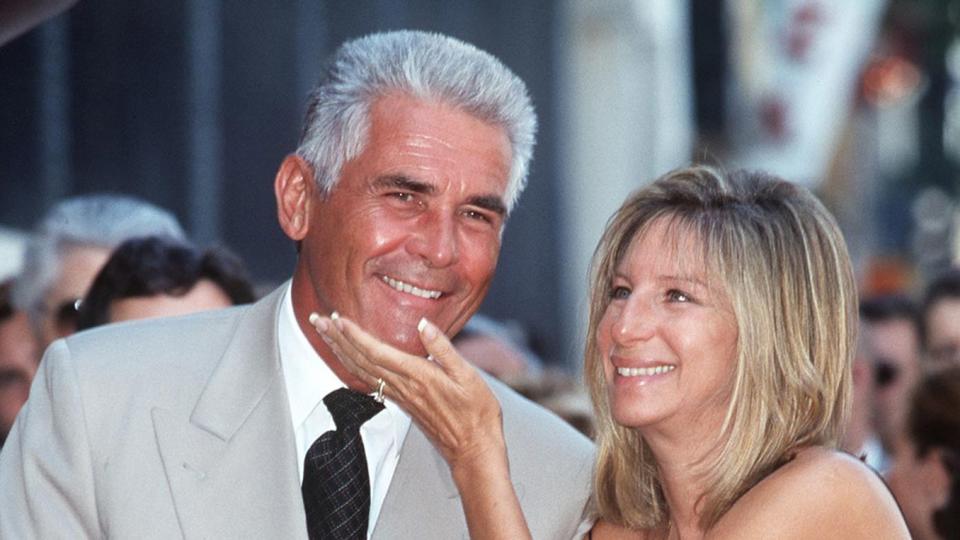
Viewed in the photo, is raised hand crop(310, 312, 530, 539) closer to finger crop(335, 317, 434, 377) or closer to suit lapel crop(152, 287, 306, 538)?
finger crop(335, 317, 434, 377)

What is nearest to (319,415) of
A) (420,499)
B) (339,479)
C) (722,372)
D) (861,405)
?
(339,479)

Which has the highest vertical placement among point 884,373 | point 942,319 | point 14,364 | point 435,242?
point 435,242

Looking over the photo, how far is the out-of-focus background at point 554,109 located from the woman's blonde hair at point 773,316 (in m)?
0.52

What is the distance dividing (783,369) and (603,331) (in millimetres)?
440

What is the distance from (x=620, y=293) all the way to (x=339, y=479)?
784 mm

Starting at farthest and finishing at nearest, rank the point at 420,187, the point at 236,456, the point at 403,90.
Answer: the point at 403,90 < the point at 420,187 < the point at 236,456

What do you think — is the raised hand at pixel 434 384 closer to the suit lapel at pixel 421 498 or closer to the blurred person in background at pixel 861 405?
the suit lapel at pixel 421 498

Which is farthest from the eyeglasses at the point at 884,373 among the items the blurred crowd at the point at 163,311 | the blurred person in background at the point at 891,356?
the blurred crowd at the point at 163,311

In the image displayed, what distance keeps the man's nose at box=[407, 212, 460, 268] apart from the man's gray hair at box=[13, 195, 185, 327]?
2.02 metres

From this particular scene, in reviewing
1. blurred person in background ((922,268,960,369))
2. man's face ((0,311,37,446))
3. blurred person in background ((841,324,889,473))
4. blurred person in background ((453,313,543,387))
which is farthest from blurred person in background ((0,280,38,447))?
blurred person in background ((922,268,960,369))

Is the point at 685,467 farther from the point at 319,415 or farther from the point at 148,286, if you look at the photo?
the point at 148,286

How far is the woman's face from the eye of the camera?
381 centimetres

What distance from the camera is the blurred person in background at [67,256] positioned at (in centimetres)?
571

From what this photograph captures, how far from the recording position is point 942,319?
8.09m
